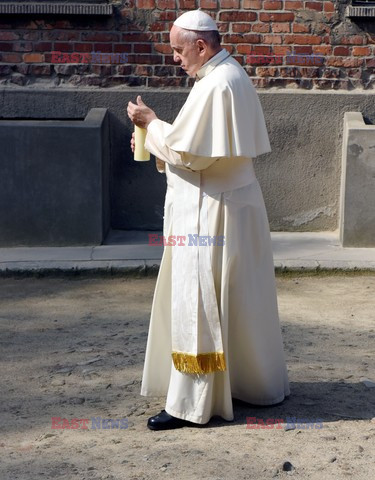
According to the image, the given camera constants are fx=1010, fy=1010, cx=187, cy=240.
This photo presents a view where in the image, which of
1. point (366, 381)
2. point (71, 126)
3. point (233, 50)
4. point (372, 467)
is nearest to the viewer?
point (372, 467)

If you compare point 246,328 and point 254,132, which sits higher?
point 254,132

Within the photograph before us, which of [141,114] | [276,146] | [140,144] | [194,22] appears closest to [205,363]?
[140,144]

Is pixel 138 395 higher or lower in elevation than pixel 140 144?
lower

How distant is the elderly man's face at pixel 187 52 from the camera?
14.2 feet

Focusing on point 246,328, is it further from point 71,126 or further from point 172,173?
point 71,126

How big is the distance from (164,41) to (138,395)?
4.29 metres

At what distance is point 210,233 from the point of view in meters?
4.43

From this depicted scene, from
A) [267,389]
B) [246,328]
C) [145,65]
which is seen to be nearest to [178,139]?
[246,328]

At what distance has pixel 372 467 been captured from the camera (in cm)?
412

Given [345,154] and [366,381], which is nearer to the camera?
[366,381]

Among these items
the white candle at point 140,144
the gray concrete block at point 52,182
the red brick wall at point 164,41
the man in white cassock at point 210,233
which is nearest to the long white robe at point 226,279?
the man in white cassock at point 210,233

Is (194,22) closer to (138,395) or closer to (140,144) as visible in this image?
(140,144)

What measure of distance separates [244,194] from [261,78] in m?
4.27

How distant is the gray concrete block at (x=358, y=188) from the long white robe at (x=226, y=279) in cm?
351
